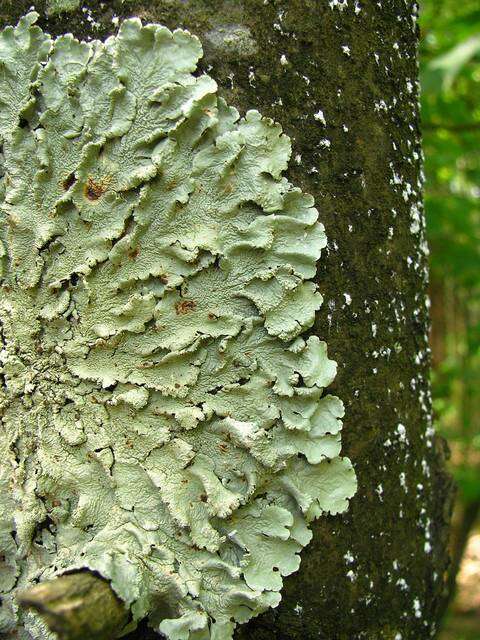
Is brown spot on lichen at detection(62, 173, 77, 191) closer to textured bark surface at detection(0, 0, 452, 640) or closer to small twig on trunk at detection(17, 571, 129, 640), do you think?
textured bark surface at detection(0, 0, 452, 640)

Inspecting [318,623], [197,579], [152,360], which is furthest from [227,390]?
[318,623]

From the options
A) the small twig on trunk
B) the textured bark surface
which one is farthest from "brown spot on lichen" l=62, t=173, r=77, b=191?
the small twig on trunk

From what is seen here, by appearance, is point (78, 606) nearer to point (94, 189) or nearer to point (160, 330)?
point (160, 330)

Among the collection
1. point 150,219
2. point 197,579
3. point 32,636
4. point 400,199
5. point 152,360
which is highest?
point 400,199

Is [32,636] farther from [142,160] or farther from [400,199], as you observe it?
[400,199]

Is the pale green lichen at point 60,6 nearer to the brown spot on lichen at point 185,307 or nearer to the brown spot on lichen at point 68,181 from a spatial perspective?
the brown spot on lichen at point 68,181

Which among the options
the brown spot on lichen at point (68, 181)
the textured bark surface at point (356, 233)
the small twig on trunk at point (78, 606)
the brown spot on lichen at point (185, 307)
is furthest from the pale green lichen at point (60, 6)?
the small twig on trunk at point (78, 606)
